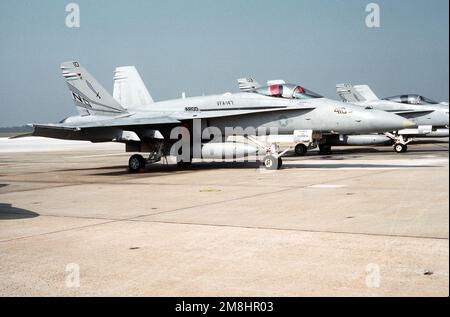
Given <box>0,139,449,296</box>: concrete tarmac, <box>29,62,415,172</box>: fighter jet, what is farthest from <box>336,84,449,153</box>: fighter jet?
<box>0,139,449,296</box>: concrete tarmac

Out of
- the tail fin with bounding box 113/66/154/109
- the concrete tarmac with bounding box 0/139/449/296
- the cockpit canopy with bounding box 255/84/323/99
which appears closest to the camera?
the concrete tarmac with bounding box 0/139/449/296

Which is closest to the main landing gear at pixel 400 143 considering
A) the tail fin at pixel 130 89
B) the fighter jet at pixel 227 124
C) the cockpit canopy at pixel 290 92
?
the fighter jet at pixel 227 124

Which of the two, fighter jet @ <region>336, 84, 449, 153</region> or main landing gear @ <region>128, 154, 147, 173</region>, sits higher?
fighter jet @ <region>336, 84, 449, 153</region>

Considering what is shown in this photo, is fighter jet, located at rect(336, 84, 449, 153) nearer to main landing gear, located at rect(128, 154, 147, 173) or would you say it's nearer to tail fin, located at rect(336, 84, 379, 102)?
tail fin, located at rect(336, 84, 379, 102)

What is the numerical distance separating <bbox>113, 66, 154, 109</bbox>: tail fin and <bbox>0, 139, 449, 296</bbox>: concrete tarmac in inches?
388

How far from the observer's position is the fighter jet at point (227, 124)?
16.1m

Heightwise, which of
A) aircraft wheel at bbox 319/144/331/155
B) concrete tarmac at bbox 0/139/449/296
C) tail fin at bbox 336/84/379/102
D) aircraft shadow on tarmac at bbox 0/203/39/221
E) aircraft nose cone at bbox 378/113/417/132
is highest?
tail fin at bbox 336/84/379/102

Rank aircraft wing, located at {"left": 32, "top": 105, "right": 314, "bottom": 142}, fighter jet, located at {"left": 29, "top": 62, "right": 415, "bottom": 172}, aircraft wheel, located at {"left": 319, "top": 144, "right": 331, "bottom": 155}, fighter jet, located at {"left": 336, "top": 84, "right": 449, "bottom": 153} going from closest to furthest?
fighter jet, located at {"left": 29, "top": 62, "right": 415, "bottom": 172}
aircraft wing, located at {"left": 32, "top": 105, "right": 314, "bottom": 142}
fighter jet, located at {"left": 336, "top": 84, "right": 449, "bottom": 153}
aircraft wheel, located at {"left": 319, "top": 144, "right": 331, "bottom": 155}

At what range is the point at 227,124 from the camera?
17203 mm

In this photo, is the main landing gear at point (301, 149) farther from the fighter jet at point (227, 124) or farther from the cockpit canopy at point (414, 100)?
the fighter jet at point (227, 124)

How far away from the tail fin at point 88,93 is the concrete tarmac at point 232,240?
755cm

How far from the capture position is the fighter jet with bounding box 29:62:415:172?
16.1 meters

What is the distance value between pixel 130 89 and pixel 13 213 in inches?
515

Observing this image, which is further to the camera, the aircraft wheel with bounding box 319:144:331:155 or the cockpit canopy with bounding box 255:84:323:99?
the aircraft wheel with bounding box 319:144:331:155
